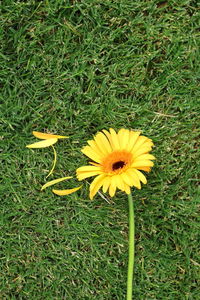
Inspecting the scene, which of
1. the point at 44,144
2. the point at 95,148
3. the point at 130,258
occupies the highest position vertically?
the point at 44,144

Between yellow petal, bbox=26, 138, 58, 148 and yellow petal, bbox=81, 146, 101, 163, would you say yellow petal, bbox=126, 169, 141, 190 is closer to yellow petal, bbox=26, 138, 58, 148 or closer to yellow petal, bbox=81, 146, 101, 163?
yellow petal, bbox=81, 146, 101, 163

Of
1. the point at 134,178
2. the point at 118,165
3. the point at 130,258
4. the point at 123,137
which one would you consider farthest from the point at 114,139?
the point at 130,258

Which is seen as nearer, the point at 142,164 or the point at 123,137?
the point at 142,164

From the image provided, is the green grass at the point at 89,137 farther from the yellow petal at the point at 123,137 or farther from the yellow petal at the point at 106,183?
the yellow petal at the point at 106,183

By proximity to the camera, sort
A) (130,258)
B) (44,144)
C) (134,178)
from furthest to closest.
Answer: (44,144), (130,258), (134,178)

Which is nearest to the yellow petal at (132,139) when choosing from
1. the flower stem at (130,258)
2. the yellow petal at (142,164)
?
the yellow petal at (142,164)

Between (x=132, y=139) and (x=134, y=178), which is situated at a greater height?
Result: (x=132, y=139)

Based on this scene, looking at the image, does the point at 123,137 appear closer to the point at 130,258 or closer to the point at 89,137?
the point at 89,137

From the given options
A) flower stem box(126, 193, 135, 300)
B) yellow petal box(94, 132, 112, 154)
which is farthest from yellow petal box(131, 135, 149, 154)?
flower stem box(126, 193, 135, 300)
